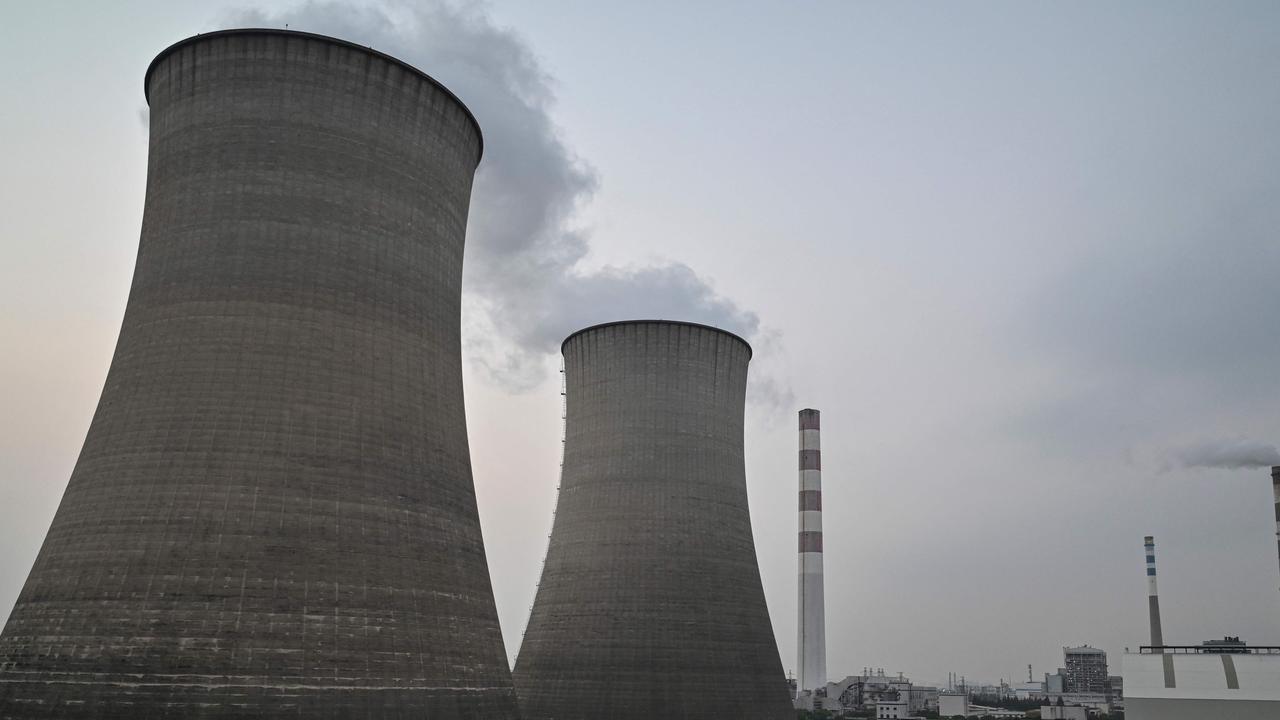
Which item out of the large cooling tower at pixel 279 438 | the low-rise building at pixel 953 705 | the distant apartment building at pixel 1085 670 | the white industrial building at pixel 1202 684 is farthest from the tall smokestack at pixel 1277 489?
the distant apartment building at pixel 1085 670

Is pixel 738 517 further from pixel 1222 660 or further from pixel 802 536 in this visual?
pixel 802 536

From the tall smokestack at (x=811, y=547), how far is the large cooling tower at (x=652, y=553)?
14.0 meters

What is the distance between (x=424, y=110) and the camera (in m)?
11.0

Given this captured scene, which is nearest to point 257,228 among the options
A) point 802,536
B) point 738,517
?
point 738,517

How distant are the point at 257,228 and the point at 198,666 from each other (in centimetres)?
424

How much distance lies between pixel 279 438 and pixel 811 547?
2491 cm

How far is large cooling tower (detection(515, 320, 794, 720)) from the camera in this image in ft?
53.0

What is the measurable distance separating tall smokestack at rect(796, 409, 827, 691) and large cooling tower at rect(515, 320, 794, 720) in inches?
551

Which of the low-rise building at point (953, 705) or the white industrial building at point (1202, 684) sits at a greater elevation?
the white industrial building at point (1202, 684)

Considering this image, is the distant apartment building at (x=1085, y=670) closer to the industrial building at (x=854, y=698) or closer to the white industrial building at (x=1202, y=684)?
the industrial building at (x=854, y=698)

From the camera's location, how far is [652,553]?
16.6 m

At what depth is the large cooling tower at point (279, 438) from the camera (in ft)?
27.1

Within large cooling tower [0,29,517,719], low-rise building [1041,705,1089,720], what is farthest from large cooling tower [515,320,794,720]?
low-rise building [1041,705,1089,720]

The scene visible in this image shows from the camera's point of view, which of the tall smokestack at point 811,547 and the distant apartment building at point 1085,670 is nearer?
the tall smokestack at point 811,547
